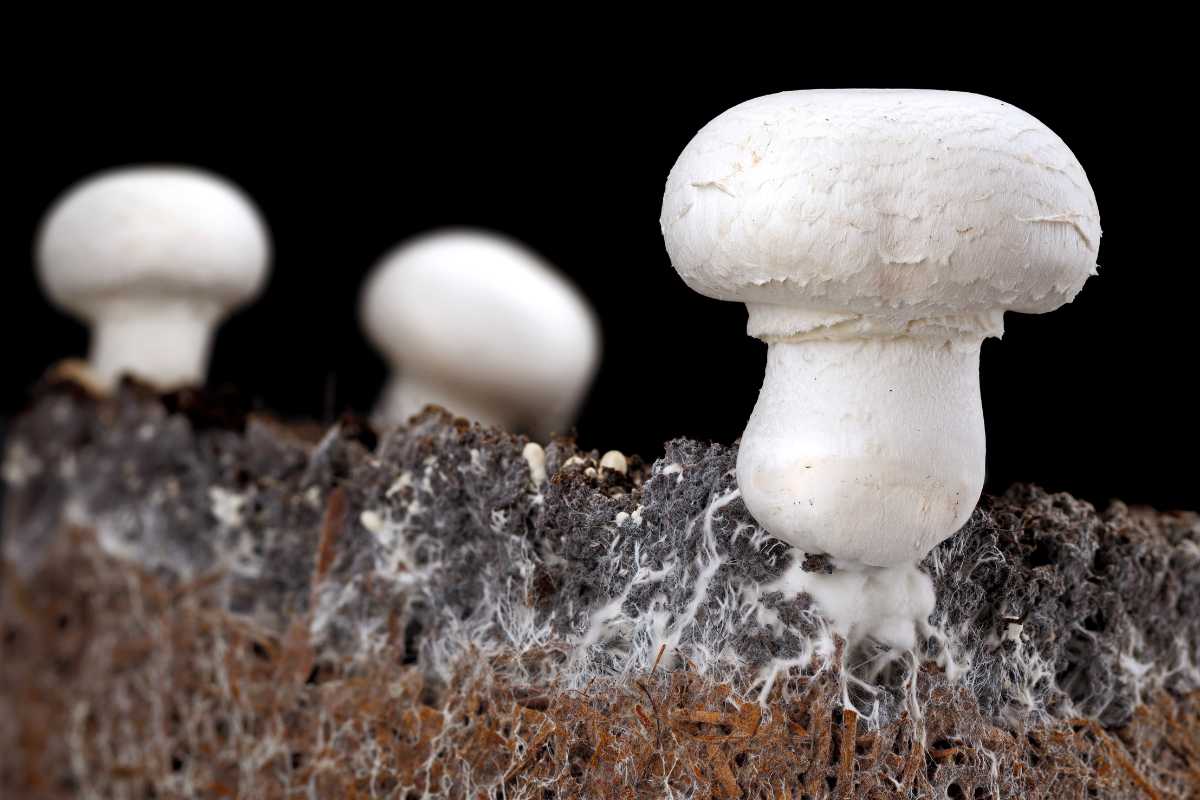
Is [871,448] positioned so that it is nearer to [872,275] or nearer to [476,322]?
[872,275]

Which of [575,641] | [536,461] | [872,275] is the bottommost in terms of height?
[575,641]

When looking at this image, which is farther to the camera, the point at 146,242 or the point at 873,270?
the point at 146,242

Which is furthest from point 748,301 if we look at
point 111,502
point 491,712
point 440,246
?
point 440,246

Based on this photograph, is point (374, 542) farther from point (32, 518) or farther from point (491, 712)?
point (32, 518)

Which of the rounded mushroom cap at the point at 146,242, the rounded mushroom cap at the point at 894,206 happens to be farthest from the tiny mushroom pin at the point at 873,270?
the rounded mushroom cap at the point at 146,242

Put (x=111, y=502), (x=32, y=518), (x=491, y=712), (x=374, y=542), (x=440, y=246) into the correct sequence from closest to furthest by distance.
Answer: (x=491, y=712)
(x=374, y=542)
(x=111, y=502)
(x=32, y=518)
(x=440, y=246)

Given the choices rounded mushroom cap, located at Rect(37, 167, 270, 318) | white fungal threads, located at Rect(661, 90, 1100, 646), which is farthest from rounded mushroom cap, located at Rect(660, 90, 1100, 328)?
rounded mushroom cap, located at Rect(37, 167, 270, 318)

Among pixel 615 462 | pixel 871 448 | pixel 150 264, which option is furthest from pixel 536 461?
pixel 150 264
